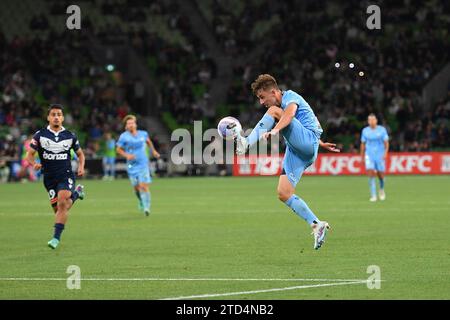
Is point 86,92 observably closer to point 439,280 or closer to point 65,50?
point 65,50

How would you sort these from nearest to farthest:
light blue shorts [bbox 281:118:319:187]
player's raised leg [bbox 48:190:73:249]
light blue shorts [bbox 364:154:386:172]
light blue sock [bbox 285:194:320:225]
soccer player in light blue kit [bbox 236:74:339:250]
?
soccer player in light blue kit [bbox 236:74:339:250] → light blue shorts [bbox 281:118:319:187] → light blue sock [bbox 285:194:320:225] → player's raised leg [bbox 48:190:73:249] → light blue shorts [bbox 364:154:386:172]

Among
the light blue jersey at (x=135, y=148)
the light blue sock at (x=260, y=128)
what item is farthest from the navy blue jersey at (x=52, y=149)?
the light blue jersey at (x=135, y=148)

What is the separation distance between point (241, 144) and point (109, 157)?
32413 millimetres

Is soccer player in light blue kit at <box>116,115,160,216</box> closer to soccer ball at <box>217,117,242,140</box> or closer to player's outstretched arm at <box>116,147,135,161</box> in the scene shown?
player's outstretched arm at <box>116,147,135,161</box>

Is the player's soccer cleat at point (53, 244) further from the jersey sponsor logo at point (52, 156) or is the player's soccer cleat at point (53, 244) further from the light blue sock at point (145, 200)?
the light blue sock at point (145, 200)

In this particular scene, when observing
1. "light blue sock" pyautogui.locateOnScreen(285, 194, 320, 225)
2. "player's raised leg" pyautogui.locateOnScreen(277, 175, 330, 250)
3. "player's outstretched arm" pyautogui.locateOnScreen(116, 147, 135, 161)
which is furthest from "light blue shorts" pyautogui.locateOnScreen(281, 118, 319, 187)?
"player's outstretched arm" pyautogui.locateOnScreen(116, 147, 135, 161)

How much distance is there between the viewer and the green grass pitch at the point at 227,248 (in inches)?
456

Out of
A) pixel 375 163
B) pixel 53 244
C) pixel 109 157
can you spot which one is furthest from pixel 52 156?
pixel 109 157

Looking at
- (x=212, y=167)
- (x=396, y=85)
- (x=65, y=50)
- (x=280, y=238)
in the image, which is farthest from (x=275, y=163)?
(x=280, y=238)

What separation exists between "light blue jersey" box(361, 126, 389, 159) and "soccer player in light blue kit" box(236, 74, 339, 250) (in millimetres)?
15208

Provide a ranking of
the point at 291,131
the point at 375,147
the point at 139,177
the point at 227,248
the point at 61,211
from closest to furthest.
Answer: the point at 291,131
the point at 227,248
the point at 61,211
the point at 139,177
the point at 375,147

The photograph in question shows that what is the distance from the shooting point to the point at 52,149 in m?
16.8

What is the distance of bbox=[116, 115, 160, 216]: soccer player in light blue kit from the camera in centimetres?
2406

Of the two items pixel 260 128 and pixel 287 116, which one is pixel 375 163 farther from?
pixel 260 128
